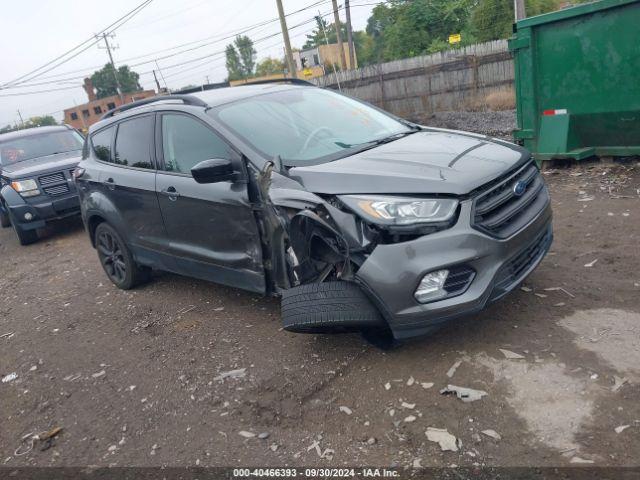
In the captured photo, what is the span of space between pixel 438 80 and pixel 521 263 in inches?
625

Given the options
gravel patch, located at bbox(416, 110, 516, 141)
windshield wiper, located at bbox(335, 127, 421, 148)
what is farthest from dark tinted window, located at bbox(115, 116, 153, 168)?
gravel patch, located at bbox(416, 110, 516, 141)

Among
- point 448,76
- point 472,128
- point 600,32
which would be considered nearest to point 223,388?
point 600,32

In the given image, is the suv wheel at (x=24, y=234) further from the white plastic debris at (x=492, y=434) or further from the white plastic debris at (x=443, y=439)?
the white plastic debris at (x=492, y=434)

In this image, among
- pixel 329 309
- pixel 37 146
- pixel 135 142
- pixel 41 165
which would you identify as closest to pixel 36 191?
pixel 41 165

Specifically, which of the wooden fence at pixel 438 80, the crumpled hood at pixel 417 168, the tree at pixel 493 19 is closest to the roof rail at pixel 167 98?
the crumpled hood at pixel 417 168

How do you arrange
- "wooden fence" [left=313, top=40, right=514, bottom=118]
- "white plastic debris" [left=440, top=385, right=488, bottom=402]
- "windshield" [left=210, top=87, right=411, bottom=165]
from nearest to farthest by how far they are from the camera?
"white plastic debris" [left=440, top=385, right=488, bottom=402], "windshield" [left=210, top=87, right=411, bottom=165], "wooden fence" [left=313, top=40, right=514, bottom=118]

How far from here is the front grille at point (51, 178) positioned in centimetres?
923

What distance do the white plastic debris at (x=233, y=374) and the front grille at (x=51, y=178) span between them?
22.6 ft

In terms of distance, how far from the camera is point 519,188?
3568 mm

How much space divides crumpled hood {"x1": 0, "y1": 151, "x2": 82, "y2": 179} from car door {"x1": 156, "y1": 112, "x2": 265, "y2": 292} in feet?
17.9

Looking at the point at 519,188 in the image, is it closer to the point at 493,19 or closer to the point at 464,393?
the point at 464,393

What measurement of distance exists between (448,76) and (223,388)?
641 inches

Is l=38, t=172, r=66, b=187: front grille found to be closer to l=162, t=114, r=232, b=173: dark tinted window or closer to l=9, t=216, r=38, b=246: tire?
l=9, t=216, r=38, b=246: tire

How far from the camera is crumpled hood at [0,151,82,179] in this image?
9.27 meters
